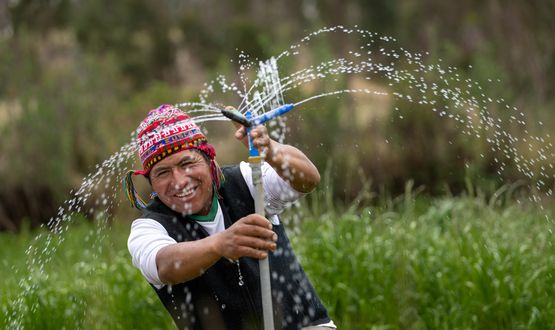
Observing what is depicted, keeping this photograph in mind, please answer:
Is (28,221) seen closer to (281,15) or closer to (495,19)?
(495,19)

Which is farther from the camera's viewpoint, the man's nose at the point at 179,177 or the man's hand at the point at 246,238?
the man's nose at the point at 179,177

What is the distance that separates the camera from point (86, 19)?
68.3 ft

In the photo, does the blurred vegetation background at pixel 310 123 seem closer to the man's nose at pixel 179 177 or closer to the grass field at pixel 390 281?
Result: the grass field at pixel 390 281

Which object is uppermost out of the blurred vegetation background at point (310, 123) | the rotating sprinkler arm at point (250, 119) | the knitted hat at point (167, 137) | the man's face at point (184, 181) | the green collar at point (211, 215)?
the blurred vegetation background at point (310, 123)

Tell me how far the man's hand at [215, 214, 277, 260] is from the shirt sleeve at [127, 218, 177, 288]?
0.32 m

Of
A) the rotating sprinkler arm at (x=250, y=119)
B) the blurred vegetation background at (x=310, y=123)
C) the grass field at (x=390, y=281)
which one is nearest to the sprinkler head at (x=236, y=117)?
the rotating sprinkler arm at (x=250, y=119)

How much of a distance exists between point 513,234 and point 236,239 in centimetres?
296

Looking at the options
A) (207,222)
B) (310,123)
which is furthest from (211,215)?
(310,123)

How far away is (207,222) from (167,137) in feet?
1.14

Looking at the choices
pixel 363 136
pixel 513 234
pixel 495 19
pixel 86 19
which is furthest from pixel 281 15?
pixel 513 234

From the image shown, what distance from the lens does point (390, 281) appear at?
455 cm

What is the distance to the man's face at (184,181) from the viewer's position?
2854 millimetres

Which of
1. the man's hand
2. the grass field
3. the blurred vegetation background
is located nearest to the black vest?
the man's hand

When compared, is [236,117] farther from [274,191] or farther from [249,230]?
[274,191]
